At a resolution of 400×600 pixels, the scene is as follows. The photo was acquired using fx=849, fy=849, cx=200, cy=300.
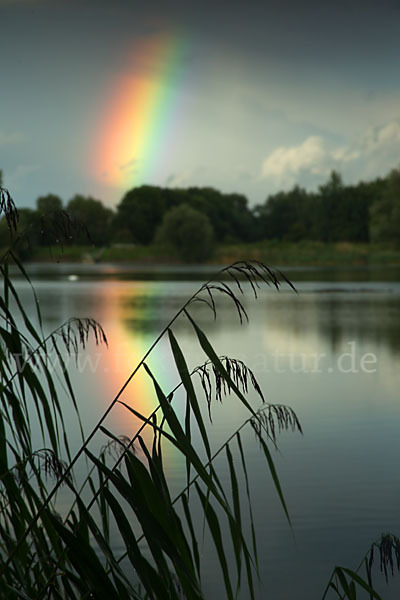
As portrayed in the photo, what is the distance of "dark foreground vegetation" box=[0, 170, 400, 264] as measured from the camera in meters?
31.7

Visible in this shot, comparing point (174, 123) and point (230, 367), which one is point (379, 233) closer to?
point (174, 123)

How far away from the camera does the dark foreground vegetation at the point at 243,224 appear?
31.7 metres

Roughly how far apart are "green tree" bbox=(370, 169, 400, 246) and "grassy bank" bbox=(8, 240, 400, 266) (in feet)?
1.98

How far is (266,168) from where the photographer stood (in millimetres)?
47750

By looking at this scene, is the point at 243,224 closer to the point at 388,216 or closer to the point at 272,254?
the point at 388,216

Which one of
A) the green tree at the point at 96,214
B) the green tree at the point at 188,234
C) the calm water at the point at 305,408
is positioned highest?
the green tree at the point at 96,214

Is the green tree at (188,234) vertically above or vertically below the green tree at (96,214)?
below

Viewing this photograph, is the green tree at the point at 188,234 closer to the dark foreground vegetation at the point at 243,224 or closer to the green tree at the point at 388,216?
the dark foreground vegetation at the point at 243,224

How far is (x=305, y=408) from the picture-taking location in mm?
4445

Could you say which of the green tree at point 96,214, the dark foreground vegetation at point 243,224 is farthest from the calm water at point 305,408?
the green tree at point 96,214

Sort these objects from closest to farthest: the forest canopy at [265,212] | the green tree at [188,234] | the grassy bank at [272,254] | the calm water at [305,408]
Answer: the calm water at [305,408], the grassy bank at [272,254], the green tree at [188,234], the forest canopy at [265,212]

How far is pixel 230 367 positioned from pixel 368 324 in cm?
799

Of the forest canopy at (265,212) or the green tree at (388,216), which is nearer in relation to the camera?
the green tree at (388,216)

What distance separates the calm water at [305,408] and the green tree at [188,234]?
19604mm
